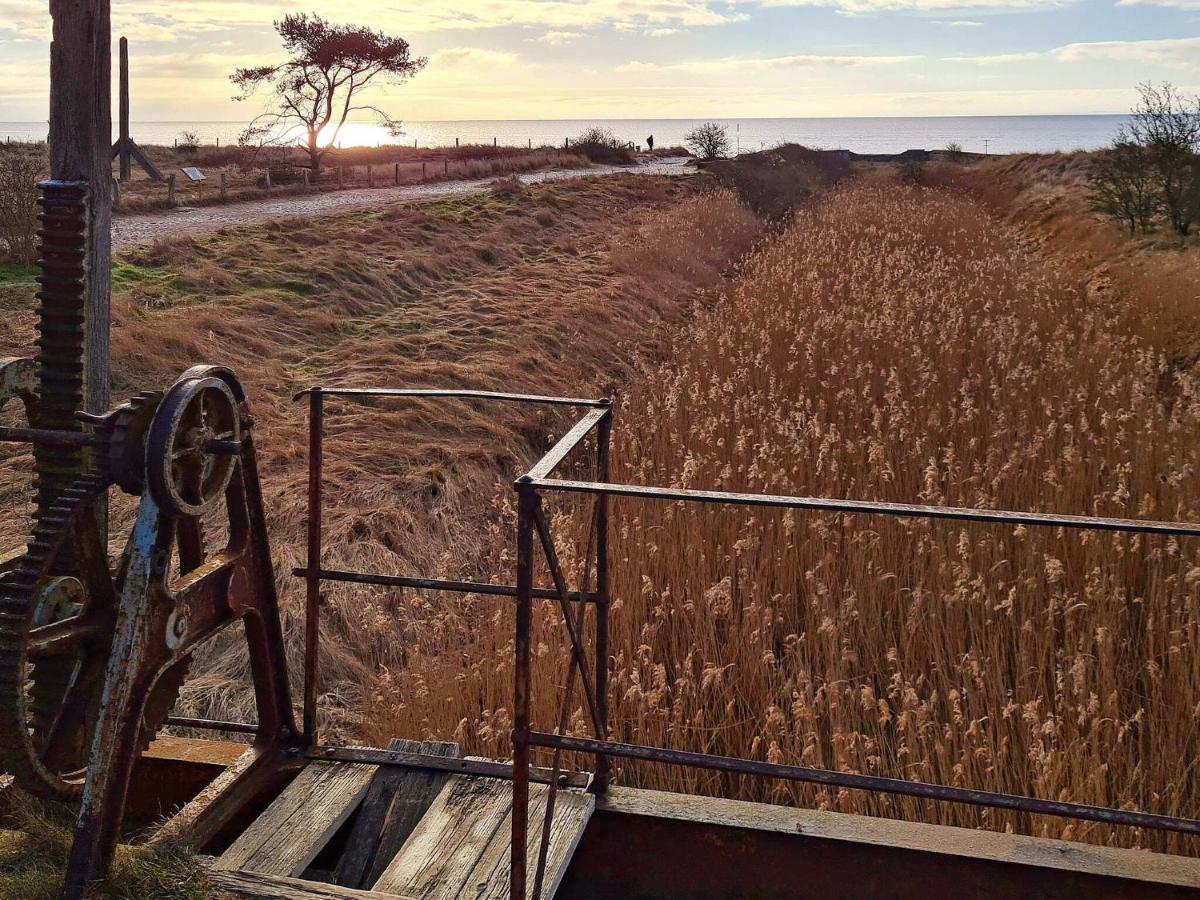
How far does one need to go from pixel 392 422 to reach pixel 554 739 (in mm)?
6151

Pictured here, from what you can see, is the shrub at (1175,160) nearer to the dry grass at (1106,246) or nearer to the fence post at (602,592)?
the dry grass at (1106,246)

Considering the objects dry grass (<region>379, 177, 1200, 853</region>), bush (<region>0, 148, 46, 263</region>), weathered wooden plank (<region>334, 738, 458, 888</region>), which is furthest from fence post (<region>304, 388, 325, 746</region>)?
bush (<region>0, 148, 46, 263</region>)

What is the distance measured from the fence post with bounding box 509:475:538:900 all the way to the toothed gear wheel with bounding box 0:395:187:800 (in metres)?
1.04

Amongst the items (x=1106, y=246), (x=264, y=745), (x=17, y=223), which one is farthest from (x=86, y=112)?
(x=1106, y=246)

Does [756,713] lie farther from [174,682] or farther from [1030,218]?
[1030,218]

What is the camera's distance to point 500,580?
6.27 meters

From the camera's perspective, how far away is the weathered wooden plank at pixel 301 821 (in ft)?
10.2

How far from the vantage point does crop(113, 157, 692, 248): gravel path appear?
17.4 metres

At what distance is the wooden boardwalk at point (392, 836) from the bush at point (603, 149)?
4332 centimetres

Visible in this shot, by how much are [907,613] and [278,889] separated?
3.31 metres

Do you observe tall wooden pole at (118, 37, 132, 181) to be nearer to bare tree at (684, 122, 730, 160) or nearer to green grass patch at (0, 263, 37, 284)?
green grass patch at (0, 263, 37, 284)

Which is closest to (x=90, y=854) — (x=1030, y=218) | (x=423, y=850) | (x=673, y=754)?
(x=423, y=850)

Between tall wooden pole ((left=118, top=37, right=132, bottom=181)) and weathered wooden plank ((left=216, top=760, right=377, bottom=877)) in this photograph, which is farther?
tall wooden pole ((left=118, top=37, right=132, bottom=181))

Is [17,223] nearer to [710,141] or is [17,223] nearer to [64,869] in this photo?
[64,869]
